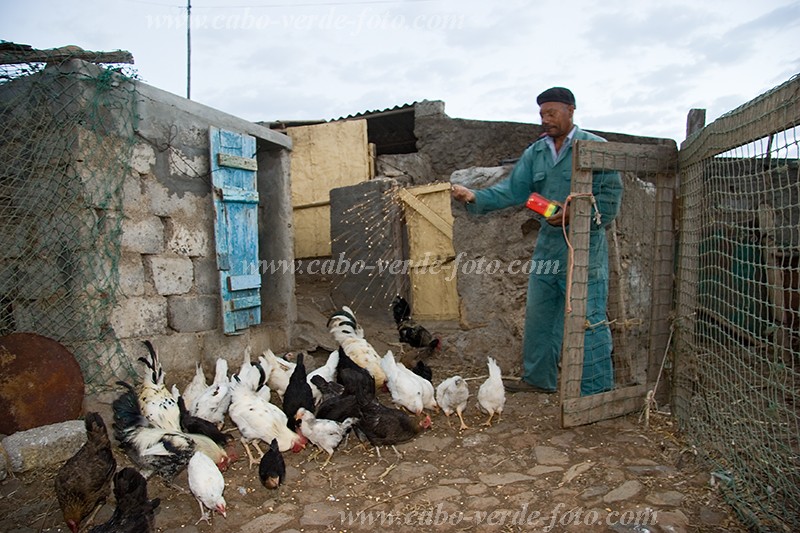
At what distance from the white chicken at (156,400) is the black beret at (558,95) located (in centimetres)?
427

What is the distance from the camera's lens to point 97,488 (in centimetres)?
367

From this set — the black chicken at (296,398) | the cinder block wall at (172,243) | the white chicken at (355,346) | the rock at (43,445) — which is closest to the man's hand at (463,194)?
the white chicken at (355,346)

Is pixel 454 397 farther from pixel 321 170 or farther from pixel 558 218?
pixel 321 170

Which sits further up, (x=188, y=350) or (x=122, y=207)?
(x=122, y=207)

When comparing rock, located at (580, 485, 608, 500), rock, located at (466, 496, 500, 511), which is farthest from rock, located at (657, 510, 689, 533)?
rock, located at (466, 496, 500, 511)

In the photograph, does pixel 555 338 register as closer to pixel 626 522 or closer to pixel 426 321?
pixel 626 522

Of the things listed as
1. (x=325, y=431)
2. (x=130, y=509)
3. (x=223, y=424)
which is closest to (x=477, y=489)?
(x=325, y=431)

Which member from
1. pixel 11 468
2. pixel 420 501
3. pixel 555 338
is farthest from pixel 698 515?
pixel 11 468

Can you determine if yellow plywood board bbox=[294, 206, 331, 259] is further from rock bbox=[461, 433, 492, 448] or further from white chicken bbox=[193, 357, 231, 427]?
rock bbox=[461, 433, 492, 448]

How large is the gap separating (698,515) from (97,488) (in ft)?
12.2

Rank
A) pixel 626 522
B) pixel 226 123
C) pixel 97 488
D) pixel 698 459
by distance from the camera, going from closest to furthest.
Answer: pixel 626 522
pixel 97 488
pixel 698 459
pixel 226 123

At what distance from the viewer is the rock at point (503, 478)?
3.92 m

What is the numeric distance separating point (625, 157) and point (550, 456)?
2462 millimetres

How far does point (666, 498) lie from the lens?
3496 millimetres
